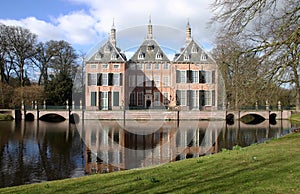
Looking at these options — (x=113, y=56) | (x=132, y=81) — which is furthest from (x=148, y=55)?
(x=113, y=56)

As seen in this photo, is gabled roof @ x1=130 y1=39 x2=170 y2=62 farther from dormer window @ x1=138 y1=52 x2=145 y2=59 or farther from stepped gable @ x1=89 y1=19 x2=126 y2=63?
stepped gable @ x1=89 y1=19 x2=126 y2=63

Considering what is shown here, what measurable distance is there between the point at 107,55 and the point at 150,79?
652 cm

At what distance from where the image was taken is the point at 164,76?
41.3m

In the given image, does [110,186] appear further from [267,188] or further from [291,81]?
[291,81]

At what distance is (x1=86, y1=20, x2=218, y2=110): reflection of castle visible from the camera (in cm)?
3953

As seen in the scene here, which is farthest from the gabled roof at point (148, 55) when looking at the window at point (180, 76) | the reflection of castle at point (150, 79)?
the window at point (180, 76)

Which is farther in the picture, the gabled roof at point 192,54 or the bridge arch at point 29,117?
the gabled roof at point 192,54

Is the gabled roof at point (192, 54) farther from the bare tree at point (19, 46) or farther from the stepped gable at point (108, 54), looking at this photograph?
the bare tree at point (19, 46)

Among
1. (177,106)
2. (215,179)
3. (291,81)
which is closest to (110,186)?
(215,179)

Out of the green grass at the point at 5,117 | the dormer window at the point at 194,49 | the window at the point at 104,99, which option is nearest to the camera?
the green grass at the point at 5,117

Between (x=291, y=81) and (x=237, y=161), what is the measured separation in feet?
9.49

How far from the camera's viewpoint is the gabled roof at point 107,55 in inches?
1561

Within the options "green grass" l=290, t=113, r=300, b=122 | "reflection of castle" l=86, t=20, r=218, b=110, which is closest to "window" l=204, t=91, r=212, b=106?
"reflection of castle" l=86, t=20, r=218, b=110

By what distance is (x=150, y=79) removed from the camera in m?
41.2
